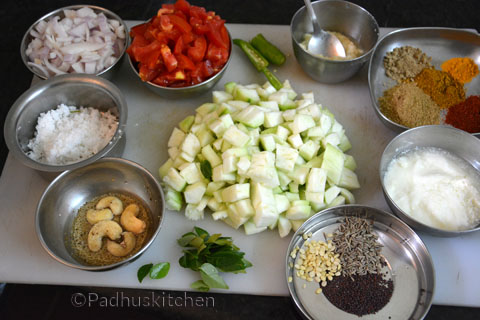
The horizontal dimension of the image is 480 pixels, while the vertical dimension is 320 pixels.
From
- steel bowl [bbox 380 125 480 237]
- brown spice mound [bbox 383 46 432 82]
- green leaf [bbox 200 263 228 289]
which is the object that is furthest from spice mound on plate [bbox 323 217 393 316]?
brown spice mound [bbox 383 46 432 82]

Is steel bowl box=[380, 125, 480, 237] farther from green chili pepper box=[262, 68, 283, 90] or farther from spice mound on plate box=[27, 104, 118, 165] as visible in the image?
spice mound on plate box=[27, 104, 118, 165]

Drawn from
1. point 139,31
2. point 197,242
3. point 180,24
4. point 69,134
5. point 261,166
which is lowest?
point 197,242

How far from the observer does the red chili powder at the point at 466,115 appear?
8.22 ft

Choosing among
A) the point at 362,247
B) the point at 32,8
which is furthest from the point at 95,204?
the point at 32,8

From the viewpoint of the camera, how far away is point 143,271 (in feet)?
6.99

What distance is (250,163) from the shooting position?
223 cm

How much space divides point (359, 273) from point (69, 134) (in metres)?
1.79

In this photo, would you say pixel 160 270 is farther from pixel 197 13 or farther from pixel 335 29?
pixel 335 29

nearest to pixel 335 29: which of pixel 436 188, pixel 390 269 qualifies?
pixel 436 188

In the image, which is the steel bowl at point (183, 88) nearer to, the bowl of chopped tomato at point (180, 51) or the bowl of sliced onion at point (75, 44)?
the bowl of chopped tomato at point (180, 51)

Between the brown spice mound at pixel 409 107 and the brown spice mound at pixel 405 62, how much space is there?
0.12m

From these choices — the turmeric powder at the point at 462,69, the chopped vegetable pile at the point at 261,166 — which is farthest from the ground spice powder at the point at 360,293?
the turmeric powder at the point at 462,69

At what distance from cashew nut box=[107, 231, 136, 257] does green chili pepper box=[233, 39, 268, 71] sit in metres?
1.43

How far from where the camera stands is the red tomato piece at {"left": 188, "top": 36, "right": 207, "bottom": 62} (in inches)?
98.3
